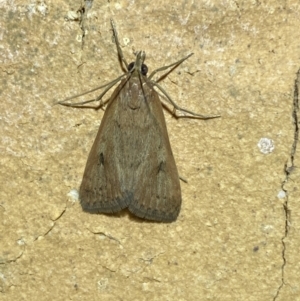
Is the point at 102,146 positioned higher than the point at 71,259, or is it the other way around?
the point at 102,146

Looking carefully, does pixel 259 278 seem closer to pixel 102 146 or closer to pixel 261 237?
pixel 261 237

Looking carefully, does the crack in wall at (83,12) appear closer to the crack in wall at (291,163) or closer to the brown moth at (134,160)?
the brown moth at (134,160)

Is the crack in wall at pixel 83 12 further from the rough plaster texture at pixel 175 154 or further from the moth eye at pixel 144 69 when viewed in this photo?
the moth eye at pixel 144 69

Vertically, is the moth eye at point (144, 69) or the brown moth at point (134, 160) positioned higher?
the moth eye at point (144, 69)

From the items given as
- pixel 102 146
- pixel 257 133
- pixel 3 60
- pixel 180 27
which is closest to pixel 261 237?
pixel 257 133

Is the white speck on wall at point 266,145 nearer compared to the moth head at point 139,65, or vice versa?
the moth head at point 139,65

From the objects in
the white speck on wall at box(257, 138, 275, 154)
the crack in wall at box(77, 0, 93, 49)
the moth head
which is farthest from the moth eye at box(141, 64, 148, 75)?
the white speck on wall at box(257, 138, 275, 154)

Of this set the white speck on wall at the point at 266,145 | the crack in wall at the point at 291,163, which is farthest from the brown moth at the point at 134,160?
the crack in wall at the point at 291,163

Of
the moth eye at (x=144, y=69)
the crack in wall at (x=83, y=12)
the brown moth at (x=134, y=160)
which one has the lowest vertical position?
the brown moth at (x=134, y=160)
